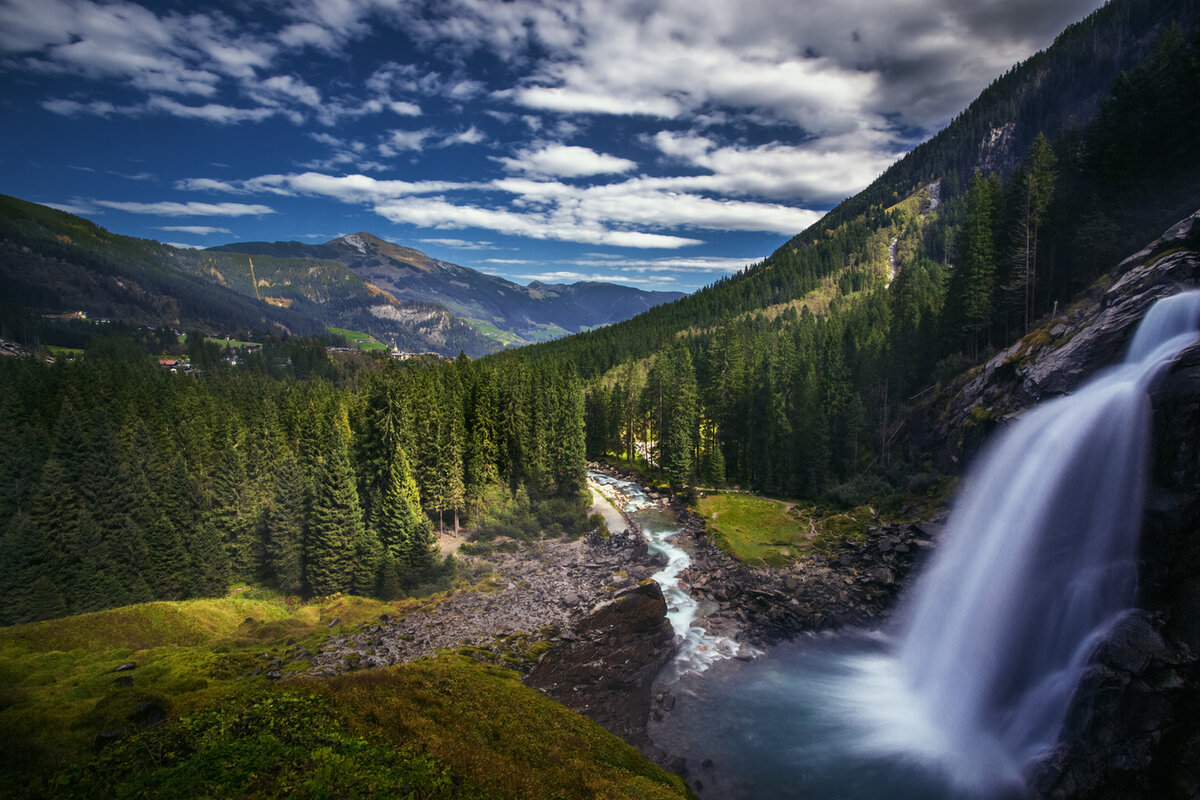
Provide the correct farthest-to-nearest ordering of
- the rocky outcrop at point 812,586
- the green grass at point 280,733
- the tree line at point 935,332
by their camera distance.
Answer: the tree line at point 935,332, the rocky outcrop at point 812,586, the green grass at point 280,733

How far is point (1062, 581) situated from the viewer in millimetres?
23219

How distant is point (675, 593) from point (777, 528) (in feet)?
54.0

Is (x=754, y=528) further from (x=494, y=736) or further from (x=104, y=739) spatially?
(x=104, y=739)

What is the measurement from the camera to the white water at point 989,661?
21562 mm

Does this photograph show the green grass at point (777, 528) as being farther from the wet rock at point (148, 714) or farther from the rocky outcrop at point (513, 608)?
the wet rock at point (148, 714)

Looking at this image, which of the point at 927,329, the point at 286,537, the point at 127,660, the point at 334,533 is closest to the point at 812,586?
the point at 334,533

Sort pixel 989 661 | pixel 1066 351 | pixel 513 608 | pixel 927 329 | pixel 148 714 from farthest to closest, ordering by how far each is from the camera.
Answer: pixel 927 329, pixel 513 608, pixel 1066 351, pixel 989 661, pixel 148 714

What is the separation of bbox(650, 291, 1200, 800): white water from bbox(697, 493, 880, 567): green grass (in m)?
14.2

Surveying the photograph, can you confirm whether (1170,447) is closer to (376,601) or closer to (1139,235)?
(1139,235)

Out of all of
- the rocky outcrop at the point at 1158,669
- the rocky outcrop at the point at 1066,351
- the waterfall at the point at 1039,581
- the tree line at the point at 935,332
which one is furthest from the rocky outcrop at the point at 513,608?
the rocky outcrop at the point at 1066,351

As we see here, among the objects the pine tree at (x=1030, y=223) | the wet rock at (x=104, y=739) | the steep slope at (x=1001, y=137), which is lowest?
the wet rock at (x=104, y=739)

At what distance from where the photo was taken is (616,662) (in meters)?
30.8

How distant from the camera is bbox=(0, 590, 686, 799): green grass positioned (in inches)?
457

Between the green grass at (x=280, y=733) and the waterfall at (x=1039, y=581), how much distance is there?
611 inches
